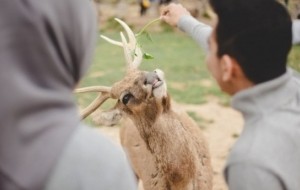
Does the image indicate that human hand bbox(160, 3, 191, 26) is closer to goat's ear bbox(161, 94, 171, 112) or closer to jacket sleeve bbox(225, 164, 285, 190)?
jacket sleeve bbox(225, 164, 285, 190)

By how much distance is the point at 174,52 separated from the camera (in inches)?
492

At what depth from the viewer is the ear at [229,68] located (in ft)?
7.09

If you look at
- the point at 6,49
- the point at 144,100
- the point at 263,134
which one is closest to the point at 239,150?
the point at 263,134

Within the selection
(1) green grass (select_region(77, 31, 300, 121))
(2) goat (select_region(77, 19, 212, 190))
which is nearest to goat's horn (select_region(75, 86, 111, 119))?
(2) goat (select_region(77, 19, 212, 190))

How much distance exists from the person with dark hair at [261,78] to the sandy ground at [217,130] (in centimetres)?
415

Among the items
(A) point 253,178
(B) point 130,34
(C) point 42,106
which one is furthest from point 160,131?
(C) point 42,106

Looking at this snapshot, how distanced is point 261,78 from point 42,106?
82cm

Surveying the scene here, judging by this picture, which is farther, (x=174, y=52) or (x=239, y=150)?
(x=174, y=52)

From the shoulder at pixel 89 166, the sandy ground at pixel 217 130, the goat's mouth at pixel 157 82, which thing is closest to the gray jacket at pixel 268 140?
the shoulder at pixel 89 166

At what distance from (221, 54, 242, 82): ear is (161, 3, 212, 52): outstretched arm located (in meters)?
0.51

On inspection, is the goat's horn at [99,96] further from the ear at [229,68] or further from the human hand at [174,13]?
the ear at [229,68]

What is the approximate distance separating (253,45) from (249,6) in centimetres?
13

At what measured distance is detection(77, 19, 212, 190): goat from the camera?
4.72 meters

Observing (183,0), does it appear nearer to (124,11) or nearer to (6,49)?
(124,11)
